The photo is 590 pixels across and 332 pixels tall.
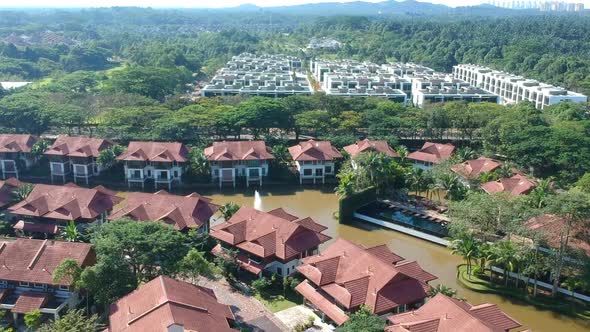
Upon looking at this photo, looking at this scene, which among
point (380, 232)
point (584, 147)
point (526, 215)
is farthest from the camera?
point (584, 147)

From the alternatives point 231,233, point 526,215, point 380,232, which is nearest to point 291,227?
point 231,233

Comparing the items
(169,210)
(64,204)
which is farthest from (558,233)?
(64,204)

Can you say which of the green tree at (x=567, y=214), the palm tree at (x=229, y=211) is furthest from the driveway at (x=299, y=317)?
the green tree at (x=567, y=214)

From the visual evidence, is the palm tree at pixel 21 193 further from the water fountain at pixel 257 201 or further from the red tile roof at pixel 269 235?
the water fountain at pixel 257 201

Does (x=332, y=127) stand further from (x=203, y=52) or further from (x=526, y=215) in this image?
(x=203, y=52)

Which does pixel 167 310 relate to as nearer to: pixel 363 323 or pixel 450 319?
pixel 363 323

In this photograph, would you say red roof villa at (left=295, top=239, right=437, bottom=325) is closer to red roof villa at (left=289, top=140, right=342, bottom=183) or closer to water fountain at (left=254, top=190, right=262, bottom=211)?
water fountain at (left=254, top=190, right=262, bottom=211)
